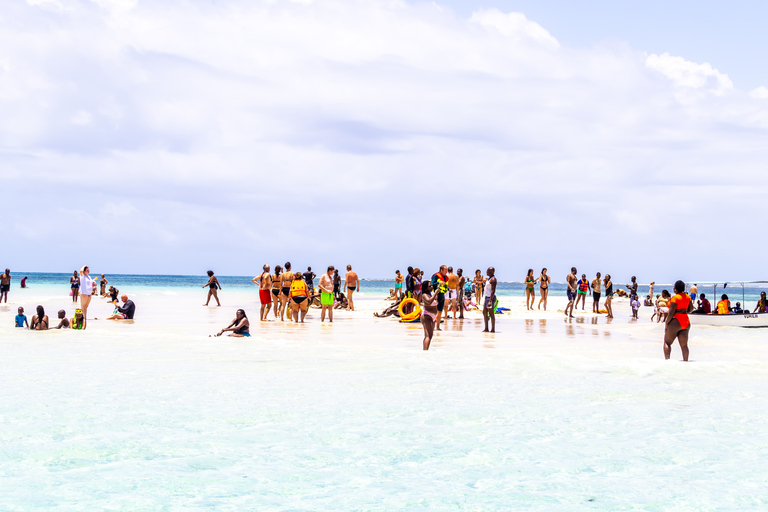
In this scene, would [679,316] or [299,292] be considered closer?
[679,316]

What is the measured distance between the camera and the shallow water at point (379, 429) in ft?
20.8

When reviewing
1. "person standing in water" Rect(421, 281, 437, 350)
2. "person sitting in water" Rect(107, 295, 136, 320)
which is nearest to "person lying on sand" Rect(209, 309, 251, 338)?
"person standing in water" Rect(421, 281, 437, 350)

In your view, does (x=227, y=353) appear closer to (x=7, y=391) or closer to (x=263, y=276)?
(x=7, y=391)

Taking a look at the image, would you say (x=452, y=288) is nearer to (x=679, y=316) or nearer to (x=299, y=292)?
(x=299, y=292)

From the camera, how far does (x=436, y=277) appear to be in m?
18.8

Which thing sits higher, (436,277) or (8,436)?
(436,277)

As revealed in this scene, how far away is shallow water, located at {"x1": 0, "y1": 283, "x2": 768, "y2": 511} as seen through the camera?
6328mm

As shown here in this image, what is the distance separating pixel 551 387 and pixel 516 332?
9.16 meters

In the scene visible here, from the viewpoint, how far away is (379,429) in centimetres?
852

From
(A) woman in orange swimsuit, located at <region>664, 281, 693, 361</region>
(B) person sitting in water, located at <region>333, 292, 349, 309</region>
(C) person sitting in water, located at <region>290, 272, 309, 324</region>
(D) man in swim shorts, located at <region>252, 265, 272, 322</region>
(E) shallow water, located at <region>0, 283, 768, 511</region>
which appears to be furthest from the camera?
(B) person sitting in water, located at <region>333, 292, 349, 309</region>

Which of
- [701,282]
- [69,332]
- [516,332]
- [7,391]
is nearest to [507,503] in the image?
[7,391]

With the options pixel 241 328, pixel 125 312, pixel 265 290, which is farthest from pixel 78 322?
pixel 265 290

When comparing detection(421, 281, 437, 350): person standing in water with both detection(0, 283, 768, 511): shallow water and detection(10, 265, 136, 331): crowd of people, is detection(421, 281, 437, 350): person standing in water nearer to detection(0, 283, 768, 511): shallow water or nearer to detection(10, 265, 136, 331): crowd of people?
detection(0, 283, 768, 511): shallow water

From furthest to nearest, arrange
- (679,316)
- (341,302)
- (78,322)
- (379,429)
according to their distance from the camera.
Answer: (341,302) < (78,322) < (679,316) < (379,429)
